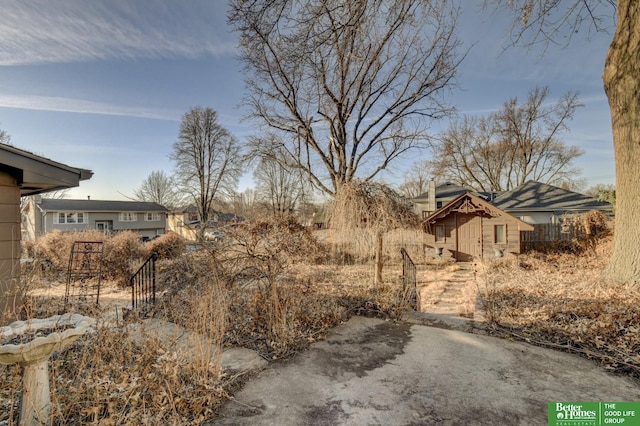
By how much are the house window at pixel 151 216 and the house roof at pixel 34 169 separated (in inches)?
1253

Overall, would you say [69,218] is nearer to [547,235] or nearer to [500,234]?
[500,234]

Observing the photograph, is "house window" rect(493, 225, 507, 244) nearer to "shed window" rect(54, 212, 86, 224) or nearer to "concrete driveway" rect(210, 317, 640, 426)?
"concrete driveway" rect(210, 317, 640, 426)

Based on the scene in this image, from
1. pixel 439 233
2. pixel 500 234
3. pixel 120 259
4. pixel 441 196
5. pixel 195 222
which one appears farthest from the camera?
pixel 441 196

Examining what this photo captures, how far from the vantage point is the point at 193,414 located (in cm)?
225

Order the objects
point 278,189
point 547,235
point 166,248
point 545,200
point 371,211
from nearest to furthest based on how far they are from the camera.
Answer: point 371,211 < point 547,235 < point 166,248 < point 545,200 < point 278,189

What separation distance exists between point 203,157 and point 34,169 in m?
19.9

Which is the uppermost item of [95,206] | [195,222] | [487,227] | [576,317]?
[95,206]

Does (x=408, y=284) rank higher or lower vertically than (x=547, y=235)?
lower

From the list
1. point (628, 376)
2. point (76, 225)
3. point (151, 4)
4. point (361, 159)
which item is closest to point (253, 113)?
point (361, 159)

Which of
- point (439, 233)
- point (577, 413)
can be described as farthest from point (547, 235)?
point (577, 413)

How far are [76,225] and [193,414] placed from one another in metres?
33.3

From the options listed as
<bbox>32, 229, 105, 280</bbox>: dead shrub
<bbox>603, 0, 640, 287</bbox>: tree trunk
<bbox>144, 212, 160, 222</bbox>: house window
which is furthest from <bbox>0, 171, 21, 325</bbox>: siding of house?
→ <bbox>144, 212, 160, 222</bbox>: house window

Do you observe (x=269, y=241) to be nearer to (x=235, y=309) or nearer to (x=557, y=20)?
(x=235, y=309)

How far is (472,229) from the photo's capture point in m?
13.9
